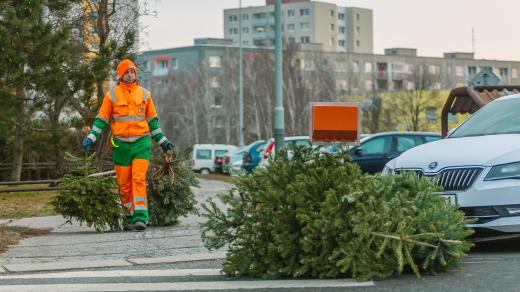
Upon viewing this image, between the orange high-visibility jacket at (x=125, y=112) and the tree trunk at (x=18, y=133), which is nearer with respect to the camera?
the orange high-visibility jacket at (x=125, y=112)

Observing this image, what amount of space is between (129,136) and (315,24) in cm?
16410

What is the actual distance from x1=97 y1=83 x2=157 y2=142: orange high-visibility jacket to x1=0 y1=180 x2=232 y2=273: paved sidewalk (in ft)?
3.79

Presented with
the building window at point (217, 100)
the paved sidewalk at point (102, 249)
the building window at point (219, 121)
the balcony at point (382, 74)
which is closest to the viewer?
the paved sidewalk at point (102, 249)

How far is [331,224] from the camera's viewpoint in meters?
7.58

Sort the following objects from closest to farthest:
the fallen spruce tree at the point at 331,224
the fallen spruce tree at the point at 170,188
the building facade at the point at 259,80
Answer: the fallen spruce tree at the point at 331,224, the fallen spruce tree at the point at 170,188, the building facade at the point at 259,80

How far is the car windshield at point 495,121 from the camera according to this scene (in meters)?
10.9

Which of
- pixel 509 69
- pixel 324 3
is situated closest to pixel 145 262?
pixel 509 69

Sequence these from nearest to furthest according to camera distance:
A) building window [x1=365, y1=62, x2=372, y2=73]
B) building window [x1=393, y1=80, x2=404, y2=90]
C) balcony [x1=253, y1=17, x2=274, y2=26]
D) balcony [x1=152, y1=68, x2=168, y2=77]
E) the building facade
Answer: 1. the building facade
2. building window [x1=393, y1=80, x2=404, y2=90]
3. building window [x1=365, y1=62, x2=372, y2=73]
4. balcony [x1=152, y1=68, x2=168, y2=77]
5. balcony [x1=253, y1=17, x2=274, y2=26]

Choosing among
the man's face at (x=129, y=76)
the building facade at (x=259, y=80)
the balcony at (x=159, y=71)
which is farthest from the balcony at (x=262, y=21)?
the man's face at (x=129, y=76)

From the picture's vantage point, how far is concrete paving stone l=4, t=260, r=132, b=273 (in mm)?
8969

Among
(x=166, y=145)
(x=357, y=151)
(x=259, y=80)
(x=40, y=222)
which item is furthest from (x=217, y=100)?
(x=166, y=145)

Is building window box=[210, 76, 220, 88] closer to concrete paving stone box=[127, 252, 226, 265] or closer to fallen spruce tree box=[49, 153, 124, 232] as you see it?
fallen spruce tree box=[49, 153, 124, 232]

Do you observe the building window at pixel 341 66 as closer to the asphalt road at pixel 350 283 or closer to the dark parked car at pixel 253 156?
the dark parked car at pixel 253 156

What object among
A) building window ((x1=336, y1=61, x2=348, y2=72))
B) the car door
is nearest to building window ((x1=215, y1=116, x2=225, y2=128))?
building window ((x1=336, y1=61, x2=348, y2=72))
